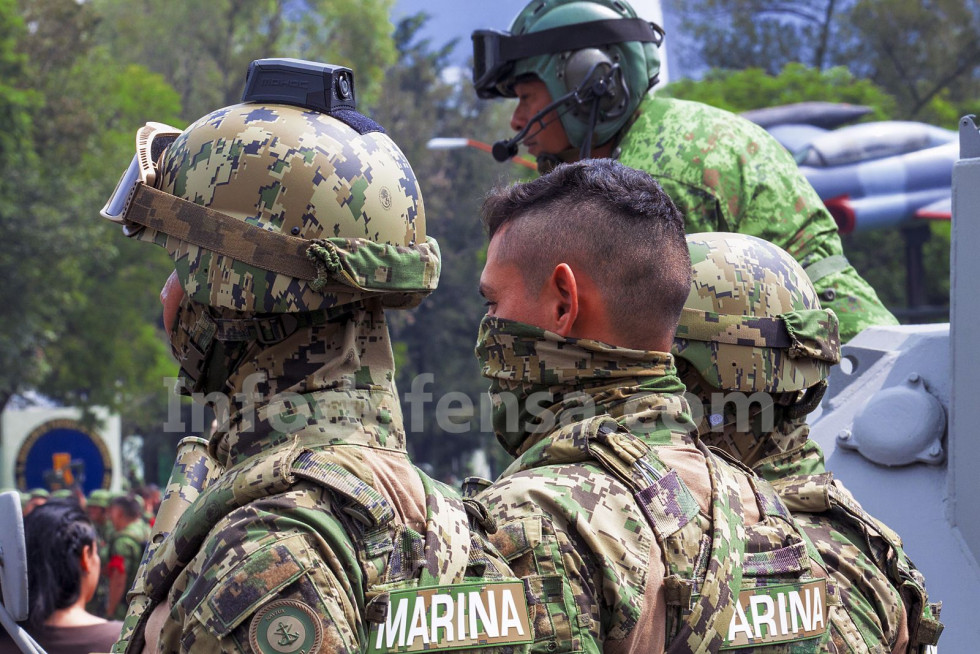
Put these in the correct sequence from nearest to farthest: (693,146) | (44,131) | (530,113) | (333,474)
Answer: (333,474)
(693,146)
(530,113)
(44,131)

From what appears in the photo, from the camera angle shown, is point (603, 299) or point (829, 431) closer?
point (603, 299)

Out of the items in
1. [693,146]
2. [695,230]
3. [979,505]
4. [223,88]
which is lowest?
[979,505]

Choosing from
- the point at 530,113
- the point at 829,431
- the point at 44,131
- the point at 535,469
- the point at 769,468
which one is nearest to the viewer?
the point at 535,469

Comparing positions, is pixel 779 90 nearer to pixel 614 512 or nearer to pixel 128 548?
pixel 128 548

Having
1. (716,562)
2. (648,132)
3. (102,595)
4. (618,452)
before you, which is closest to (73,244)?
(102,595)

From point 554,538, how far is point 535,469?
25 centimetres

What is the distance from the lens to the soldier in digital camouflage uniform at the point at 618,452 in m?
2.44

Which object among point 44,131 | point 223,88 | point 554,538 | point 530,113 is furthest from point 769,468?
point 223,88

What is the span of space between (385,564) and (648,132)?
3.14 m

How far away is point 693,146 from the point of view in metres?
4.90

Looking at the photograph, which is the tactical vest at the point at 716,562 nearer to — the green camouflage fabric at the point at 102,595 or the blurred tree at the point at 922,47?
the green camouflage fabric at the point at 102,595

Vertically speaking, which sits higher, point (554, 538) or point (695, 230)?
point (695, 230)

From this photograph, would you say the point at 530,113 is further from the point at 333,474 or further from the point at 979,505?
the point at 333,474

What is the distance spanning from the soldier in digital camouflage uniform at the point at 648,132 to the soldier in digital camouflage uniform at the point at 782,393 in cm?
134
